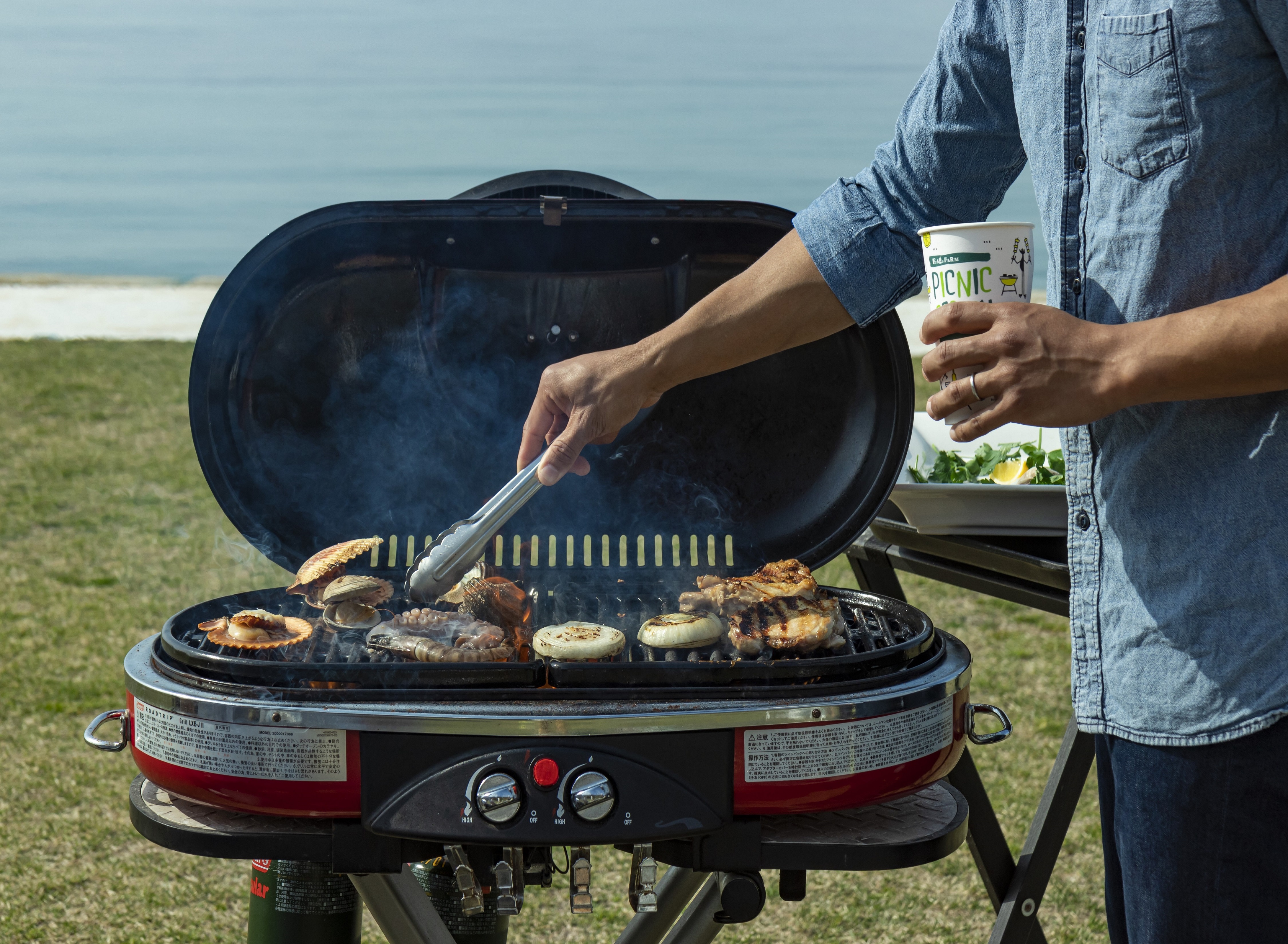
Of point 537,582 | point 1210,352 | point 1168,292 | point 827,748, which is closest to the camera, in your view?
point 1210,352

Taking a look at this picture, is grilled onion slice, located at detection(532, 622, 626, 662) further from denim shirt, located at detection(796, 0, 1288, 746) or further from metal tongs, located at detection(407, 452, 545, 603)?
denim shirt, located at detection(796, 0, 1288, 746)

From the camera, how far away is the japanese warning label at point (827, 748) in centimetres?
124

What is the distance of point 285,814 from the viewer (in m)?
1.24

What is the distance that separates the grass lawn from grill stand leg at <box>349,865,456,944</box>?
0.59 meters

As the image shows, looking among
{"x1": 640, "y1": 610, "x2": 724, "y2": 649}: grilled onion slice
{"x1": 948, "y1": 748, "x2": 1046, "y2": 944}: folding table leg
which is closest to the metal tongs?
{"x1": 640, "y1": 610, "x2": 724, "y2": 649}: grilled onion slice

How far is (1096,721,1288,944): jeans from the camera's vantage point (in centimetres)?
114

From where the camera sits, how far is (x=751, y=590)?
1547 mm

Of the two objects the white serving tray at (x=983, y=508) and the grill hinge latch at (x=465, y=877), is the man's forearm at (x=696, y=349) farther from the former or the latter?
the grill hinge latch at (x=465, y=877)

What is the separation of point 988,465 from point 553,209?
884 mm

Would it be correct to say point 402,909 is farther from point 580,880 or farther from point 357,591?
point 357,591

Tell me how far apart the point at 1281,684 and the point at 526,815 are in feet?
2.54

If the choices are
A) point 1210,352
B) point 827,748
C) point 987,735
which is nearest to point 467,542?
point 827,748

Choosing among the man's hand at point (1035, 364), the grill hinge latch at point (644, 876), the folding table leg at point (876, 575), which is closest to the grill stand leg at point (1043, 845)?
the folding table leg at point (876, 575)

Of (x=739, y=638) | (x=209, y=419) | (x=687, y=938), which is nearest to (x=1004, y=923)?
(x=687, y=938)
